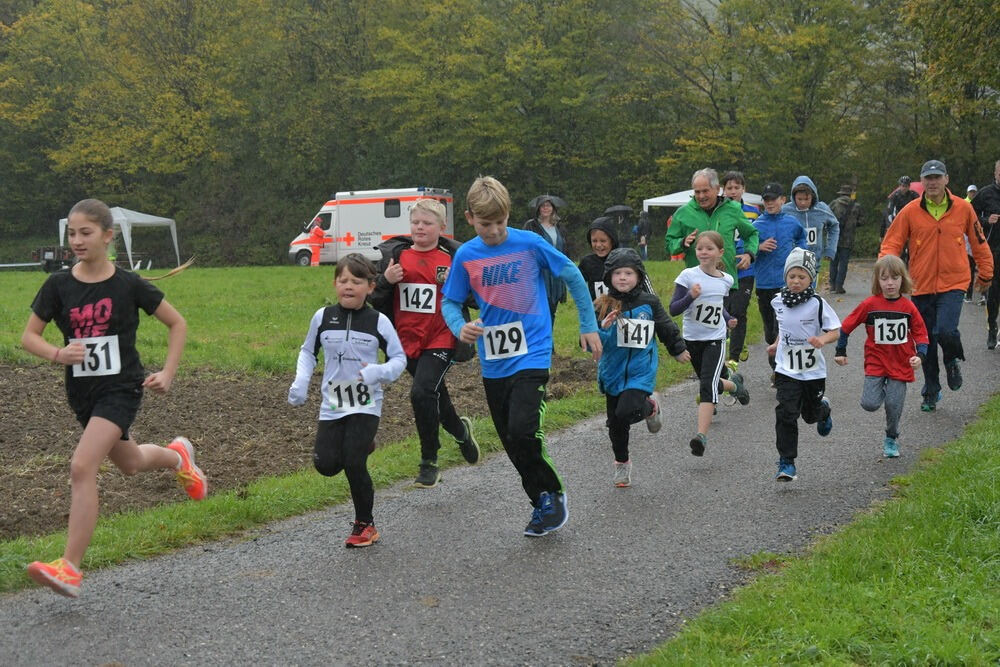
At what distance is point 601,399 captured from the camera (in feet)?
36.7

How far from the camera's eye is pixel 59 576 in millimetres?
5012

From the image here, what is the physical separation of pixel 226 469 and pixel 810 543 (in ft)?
14.8

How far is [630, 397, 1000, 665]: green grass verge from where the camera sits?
427 cm

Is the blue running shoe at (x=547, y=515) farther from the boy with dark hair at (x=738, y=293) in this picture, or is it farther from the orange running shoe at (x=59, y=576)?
the boy with dark hair at (x=738, y=293)

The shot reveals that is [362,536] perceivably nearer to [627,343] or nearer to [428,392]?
[428,392]

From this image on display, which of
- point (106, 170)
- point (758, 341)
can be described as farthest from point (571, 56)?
point (758, 341)

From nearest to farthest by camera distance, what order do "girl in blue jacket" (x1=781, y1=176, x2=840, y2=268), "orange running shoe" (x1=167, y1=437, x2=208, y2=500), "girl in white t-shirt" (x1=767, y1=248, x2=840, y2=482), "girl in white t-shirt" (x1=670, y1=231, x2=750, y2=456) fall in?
1. "orange running shoe" (x1=167, y1=437, x2=208, y2=500)
2. "girl in white t-shirt" (x1=767, y1=248, x2=840, y2=482)
3. "girl in white t-shirt" (x1=670, y1=231, x2=750, y2=456)
4. "girl in blue jacket" (x1=781, y1=176, x2=840, y2=268)

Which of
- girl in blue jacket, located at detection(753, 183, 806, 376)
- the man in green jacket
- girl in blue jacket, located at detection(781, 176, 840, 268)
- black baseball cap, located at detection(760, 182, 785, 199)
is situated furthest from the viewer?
girl in blue jacket, located at detection(781, 176, 840, 268)

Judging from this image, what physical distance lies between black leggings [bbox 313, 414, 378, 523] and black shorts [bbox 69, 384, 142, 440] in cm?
107

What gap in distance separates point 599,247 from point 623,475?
206 cm

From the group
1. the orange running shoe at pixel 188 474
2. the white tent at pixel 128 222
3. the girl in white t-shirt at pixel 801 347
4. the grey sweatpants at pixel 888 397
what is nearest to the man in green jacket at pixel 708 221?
the girl in white t-shirt at pixel 801 347

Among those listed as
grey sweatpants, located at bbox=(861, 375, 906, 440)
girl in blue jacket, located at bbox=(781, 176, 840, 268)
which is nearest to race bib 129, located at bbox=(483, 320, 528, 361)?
grey sweatpants, located at bbox=(861, 375, 906, 440)

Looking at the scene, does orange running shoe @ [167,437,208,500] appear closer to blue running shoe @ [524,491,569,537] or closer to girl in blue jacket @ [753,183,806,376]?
blue running shoe @ [524,491,569,537]

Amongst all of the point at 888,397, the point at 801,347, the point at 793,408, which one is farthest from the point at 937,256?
the point at 793,408
